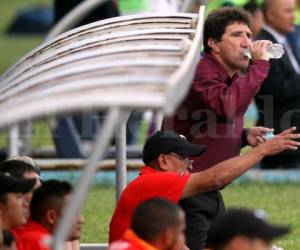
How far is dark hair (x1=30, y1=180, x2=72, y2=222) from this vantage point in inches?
337

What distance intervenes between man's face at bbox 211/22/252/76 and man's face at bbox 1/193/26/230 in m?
2.40

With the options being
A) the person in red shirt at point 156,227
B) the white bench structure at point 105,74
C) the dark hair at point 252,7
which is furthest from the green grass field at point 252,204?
the person in red shirt at point 156,227

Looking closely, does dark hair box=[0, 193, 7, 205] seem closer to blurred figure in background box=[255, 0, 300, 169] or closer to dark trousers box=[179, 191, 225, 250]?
dark trousers box=[179, 191, 225, 250]

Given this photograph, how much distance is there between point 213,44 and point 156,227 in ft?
9.05

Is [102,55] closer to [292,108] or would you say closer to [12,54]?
[292,108]

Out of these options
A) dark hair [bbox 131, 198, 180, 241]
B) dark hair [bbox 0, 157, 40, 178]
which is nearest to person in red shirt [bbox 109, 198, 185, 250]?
dark hair [bbox 131, 198, 180, 241]

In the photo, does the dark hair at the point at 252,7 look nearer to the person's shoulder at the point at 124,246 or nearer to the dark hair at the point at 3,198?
the dark hair at the point at 3,198

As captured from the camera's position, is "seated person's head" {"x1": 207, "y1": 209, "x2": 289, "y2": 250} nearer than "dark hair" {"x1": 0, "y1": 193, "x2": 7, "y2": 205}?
Yes

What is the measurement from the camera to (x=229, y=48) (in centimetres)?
1026

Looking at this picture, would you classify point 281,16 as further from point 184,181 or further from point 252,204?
point 184,181

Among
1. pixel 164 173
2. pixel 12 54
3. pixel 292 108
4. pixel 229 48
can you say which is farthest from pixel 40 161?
pixel 12 54

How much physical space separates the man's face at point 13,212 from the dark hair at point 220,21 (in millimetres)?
2487

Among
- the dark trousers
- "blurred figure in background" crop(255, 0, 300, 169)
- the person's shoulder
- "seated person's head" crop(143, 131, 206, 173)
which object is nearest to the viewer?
the person's shoulder

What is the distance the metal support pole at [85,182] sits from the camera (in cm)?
692
